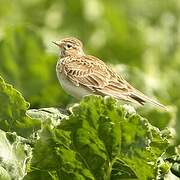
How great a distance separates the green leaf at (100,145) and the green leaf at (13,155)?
0.12m

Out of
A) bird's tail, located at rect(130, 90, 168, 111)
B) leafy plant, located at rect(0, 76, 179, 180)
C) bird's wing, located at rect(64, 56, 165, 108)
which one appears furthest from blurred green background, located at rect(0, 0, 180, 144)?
leafy plant, located at rect(0, 76, 179, 180)

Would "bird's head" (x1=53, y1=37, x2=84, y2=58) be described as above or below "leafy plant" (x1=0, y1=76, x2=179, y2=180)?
above

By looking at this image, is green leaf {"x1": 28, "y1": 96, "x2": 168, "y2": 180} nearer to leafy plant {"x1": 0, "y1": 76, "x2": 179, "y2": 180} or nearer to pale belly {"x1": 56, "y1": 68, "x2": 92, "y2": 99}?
leafy plant {"x1": 0, "y1": 76, "x2": 179, "y2": 180}

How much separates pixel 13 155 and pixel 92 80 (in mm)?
3523

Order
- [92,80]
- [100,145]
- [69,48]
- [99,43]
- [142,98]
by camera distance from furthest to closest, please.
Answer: [99,43] → [69,48] → [92,80] → [142,98] → [100,145]

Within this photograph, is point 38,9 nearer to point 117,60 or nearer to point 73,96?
point 117,60

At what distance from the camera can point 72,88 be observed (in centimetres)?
750

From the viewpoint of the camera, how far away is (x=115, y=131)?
420cm

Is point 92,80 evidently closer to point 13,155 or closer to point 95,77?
point 95,77

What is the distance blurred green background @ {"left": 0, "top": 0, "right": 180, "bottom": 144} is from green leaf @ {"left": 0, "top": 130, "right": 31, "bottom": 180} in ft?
6.76

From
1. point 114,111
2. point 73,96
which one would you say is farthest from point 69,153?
point 73,96

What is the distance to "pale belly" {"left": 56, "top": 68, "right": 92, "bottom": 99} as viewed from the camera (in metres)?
7.29

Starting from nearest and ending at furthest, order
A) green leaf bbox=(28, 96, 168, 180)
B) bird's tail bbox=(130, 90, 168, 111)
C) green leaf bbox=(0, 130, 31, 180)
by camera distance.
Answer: green leaf bbox=(28, 96, 168, 180) < green leaf bbox=(0, 130, 31, 180) < bird's tail bbox=(130, 90, 168, 111)

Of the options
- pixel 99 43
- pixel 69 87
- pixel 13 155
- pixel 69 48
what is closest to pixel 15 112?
pixel 13 155
